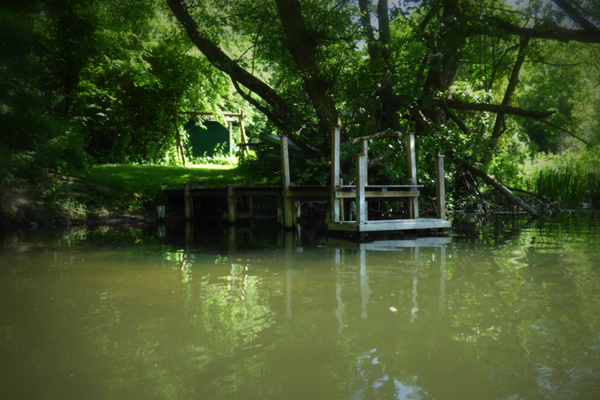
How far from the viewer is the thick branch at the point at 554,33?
9.95m

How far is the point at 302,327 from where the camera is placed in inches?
133

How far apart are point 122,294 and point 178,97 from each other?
59.7ft

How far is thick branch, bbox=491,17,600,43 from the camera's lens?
995 centimetres

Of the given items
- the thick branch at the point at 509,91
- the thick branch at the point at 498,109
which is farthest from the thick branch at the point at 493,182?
the thick branch at the point at 498,109

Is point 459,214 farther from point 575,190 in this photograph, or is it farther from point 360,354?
point 360,354

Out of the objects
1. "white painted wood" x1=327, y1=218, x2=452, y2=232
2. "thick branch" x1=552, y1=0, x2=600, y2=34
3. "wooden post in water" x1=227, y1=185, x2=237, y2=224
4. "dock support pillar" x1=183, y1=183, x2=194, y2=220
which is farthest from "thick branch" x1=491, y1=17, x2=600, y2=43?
"dock support pillar" x1=183, y1=183, x2=194, y2=220

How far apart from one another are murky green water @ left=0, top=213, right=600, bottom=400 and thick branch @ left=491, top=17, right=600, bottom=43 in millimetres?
5576

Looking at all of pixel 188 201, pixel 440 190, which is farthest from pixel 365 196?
pixel 188 201

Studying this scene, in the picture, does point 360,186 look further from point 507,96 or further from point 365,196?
point 507,96

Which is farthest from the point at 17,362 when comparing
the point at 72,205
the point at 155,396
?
the point at 72,205

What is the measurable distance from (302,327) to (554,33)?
389 inches

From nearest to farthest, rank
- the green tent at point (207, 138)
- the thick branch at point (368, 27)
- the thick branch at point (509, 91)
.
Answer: the thick branch at point (368, 27)
the thick branch at point (509, 91)
the green tent at point (207, 138)

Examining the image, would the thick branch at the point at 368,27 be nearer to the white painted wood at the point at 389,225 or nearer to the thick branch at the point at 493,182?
the thick branch at the point at 493,182

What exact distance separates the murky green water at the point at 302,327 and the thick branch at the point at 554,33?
5.58 m
